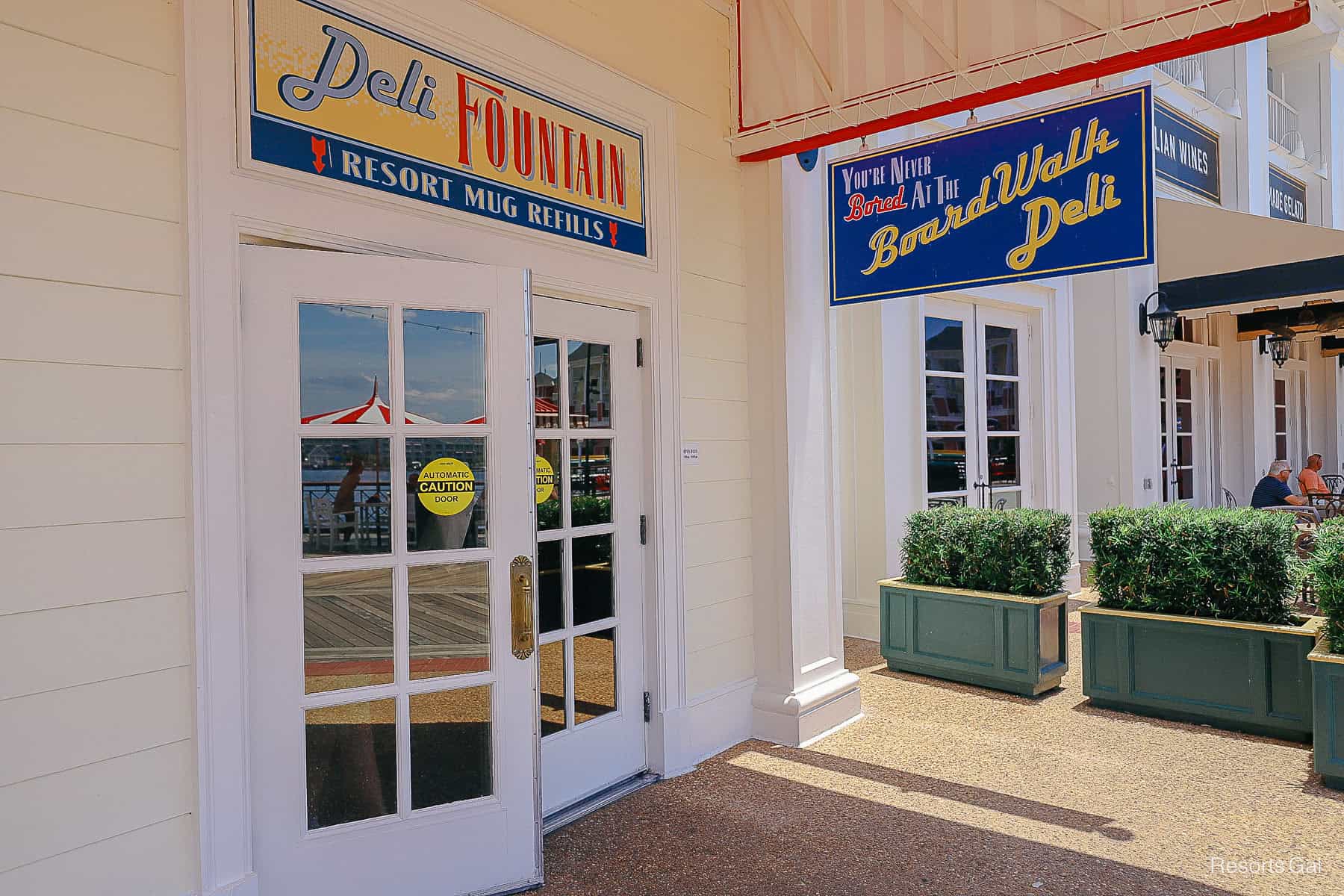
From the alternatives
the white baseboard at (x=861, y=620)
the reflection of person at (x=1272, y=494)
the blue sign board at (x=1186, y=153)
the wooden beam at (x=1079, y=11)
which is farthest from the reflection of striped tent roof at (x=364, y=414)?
the blue sign board at (x=1186, y=153)

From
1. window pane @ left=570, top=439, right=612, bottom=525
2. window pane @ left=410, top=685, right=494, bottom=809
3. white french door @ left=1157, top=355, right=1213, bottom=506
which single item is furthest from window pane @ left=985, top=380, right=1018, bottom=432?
window pane @ left=410, top=685, right=494, bottom=809

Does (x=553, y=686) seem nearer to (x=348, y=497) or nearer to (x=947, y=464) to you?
(x=348, y=497)

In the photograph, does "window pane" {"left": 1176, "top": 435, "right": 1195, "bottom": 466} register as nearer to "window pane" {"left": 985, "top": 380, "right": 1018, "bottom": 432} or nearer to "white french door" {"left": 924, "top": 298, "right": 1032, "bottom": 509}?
"white french door" {"left": 924, "top": 298, "right": 1032, "bottom": 509}

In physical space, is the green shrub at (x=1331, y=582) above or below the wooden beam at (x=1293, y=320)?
below

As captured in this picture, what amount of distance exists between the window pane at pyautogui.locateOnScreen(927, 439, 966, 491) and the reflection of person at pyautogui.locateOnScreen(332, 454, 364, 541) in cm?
514

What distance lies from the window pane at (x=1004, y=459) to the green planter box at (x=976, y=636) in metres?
2.28

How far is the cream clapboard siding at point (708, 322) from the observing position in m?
4.20

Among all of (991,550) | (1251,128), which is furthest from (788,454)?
(1251,128)

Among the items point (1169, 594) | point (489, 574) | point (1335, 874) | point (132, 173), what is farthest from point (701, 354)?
point (1335, 874)

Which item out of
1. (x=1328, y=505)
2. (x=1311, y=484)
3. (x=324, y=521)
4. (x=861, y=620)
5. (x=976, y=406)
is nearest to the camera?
(x=324, y=521)

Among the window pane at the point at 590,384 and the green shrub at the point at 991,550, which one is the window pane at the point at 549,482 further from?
the green shrub at the point at 991,550

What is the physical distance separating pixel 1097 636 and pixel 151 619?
463 centimetres

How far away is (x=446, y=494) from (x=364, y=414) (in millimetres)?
386

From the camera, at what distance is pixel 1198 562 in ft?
14.8
